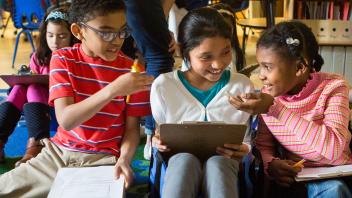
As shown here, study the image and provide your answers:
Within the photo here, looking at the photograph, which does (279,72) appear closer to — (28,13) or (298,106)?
(298,106)

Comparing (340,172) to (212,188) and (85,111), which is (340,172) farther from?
(85,111)

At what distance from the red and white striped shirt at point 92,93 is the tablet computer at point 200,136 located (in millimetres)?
211

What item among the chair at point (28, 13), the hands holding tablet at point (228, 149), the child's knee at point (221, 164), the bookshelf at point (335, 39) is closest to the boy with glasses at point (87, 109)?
the hands holding tablet at point (228, 149)

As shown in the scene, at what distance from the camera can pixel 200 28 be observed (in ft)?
4.36

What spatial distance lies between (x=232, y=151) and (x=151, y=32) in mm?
644

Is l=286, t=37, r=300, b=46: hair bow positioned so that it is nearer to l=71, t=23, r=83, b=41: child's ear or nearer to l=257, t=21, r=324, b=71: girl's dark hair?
l=257, t=21, r=324, b=71: girl's dark hair

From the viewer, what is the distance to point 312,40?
1.36m

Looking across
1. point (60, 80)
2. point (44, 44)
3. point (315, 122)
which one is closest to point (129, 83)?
point (60, 80)

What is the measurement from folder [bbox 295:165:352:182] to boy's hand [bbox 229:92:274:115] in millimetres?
217

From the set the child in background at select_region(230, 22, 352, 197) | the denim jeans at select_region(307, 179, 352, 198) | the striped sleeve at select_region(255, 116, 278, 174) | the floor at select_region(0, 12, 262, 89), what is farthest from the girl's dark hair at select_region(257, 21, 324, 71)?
the floor at select_region(0, 12, 262, 89)

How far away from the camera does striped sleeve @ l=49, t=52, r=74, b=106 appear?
1309 millimetres

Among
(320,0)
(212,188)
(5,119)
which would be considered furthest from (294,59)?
(320,0)

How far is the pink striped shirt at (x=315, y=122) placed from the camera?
1.26 meters

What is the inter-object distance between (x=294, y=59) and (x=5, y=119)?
1.22m
